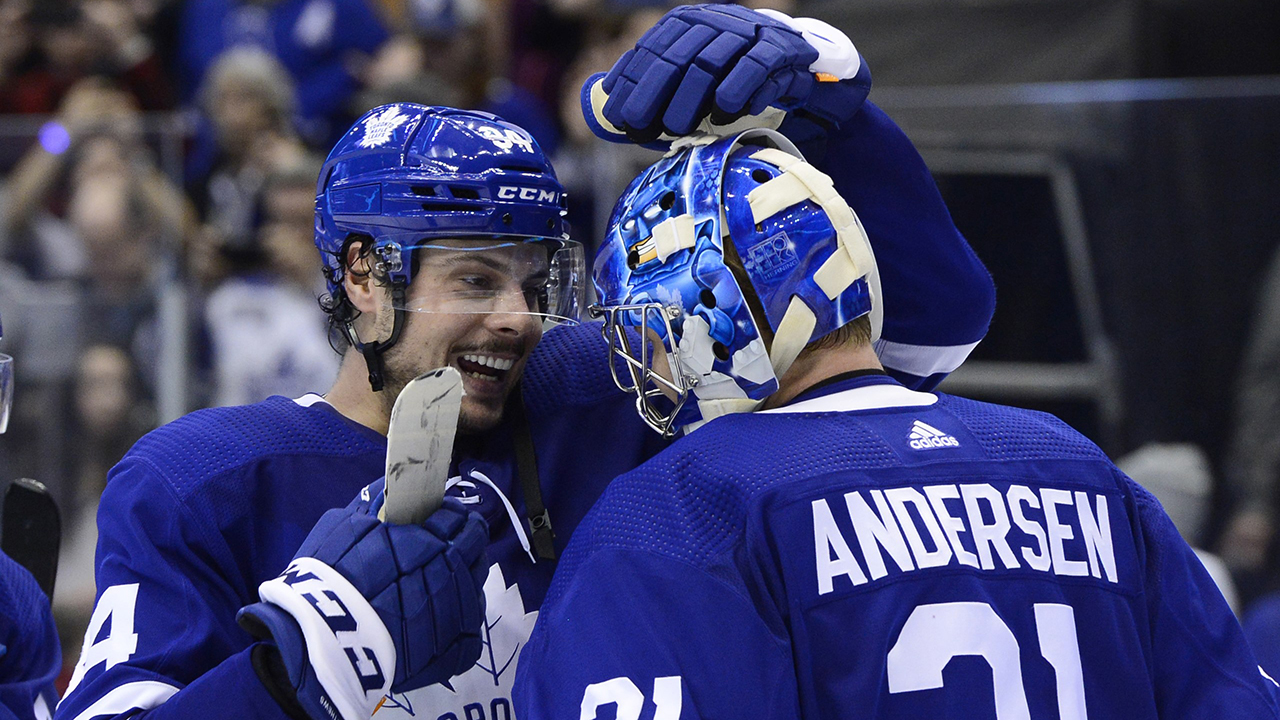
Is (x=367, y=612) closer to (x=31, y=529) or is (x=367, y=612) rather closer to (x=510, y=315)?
(x=510, y=315)

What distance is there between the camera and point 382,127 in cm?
234

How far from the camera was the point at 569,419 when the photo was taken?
2.38 meters

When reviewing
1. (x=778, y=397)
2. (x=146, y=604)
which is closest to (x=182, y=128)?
(x=146, y=604)

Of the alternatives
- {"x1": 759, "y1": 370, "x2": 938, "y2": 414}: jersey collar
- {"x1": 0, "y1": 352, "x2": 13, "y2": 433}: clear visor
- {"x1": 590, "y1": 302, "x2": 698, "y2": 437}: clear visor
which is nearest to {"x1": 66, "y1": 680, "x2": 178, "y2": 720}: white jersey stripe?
{"x1": 0, "y1": 352, "x2": 13, "y2": 433}: clear visor

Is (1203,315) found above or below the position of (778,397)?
below

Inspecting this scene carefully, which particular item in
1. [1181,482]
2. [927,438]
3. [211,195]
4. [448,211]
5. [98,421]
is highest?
[448,211]

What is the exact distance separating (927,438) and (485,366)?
805mm

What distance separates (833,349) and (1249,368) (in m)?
3.01

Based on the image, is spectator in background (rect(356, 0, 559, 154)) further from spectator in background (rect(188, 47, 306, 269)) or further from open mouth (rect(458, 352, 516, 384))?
open mouth (rect(458, 352, 516, 384))

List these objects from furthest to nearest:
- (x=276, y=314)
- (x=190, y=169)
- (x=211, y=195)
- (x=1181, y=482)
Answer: (x=211, y=195)
(x=190, y=169)
(x=276, y=314)
(x=1181, y=482)

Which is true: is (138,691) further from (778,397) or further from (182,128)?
(182,128)

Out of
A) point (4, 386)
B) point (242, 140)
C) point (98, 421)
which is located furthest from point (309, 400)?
point (242, 140)

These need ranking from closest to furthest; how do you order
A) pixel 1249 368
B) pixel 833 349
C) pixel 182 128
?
pixel 833 349 < pixel 1249 368 < pixel 182 128

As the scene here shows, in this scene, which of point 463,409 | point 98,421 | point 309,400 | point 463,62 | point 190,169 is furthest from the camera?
point 463,62
